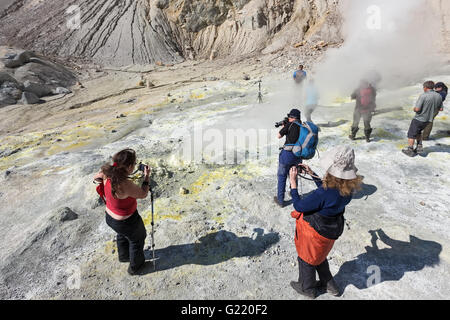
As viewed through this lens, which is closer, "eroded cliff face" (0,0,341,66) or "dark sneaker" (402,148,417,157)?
"dark sneaker" (402,148,417,157)

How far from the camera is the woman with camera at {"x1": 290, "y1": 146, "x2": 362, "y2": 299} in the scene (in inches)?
89.7

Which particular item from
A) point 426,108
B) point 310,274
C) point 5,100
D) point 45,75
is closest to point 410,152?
point 426,108

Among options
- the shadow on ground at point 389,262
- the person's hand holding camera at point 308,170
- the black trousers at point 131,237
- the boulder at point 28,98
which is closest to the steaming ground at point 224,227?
the shadow on ground at point 389,262

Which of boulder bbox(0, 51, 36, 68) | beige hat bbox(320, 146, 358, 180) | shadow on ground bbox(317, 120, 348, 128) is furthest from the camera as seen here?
boulder bbox(0, 51, 36, 68)

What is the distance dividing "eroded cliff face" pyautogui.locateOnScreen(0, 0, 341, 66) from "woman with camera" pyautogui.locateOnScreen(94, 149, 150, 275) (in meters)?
22.9

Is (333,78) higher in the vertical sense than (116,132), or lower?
higher

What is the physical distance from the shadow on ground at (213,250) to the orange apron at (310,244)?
3.63ft

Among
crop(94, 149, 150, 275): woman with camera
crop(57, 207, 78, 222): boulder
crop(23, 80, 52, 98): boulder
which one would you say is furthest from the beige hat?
crop(23, 80, 52, 98): boulder

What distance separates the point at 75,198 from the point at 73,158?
2159 mm

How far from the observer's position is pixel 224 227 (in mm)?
4230

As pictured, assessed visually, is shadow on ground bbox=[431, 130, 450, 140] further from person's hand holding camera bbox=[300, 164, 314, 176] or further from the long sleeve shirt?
the long sleeve shirt
